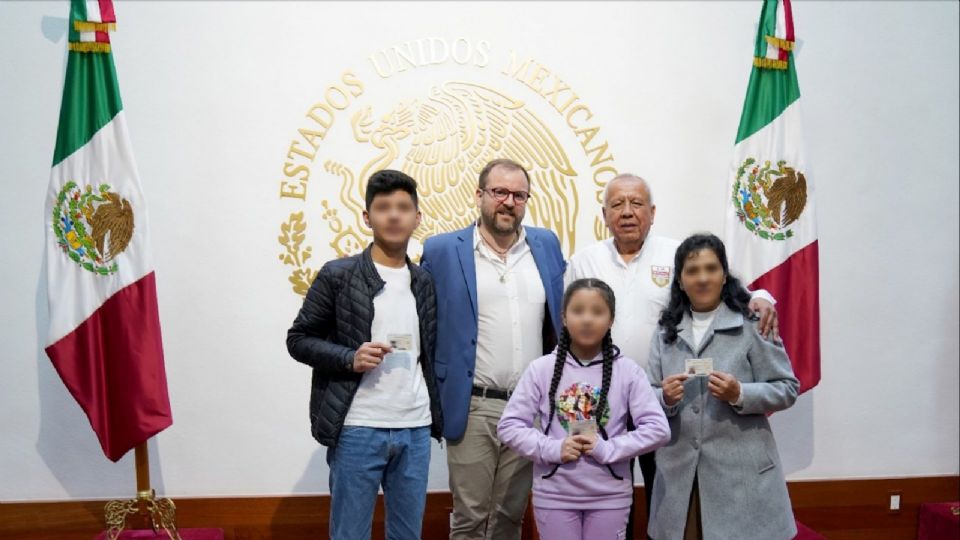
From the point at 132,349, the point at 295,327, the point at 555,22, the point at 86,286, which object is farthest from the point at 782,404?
the point at 86,286

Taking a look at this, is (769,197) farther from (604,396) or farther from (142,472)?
(142,472)

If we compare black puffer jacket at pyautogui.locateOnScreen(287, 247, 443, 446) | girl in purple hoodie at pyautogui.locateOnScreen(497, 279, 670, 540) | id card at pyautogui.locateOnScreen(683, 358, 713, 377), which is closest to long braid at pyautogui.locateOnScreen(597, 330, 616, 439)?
girl in purple hoodie at pyautogui.locateOnScreen(497, 279, 670, 540)

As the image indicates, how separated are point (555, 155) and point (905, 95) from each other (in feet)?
6.60

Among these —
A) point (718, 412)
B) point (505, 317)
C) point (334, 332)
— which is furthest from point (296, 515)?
point (718, 412)

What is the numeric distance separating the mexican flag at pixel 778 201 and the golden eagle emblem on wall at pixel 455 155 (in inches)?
32.9

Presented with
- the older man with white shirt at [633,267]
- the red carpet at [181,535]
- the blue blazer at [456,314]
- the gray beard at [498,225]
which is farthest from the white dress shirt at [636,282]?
the red carpet at [181,535]

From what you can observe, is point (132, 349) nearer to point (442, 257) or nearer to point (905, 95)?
point (442, 257)

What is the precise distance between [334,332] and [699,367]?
117 cm

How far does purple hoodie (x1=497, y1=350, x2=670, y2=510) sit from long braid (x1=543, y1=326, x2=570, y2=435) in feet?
0.04

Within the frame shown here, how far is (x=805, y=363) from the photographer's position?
3635mm

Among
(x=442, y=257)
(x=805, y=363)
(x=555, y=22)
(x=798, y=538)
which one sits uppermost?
(x=555, y=22)

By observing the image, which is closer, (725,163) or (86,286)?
(86,286)

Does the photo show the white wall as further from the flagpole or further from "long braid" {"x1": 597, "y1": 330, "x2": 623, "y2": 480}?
"long braid" {"x1": 597, "y1": 330, "x2": 623, "y2": 480}

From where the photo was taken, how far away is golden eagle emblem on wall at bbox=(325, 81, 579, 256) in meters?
3.70
